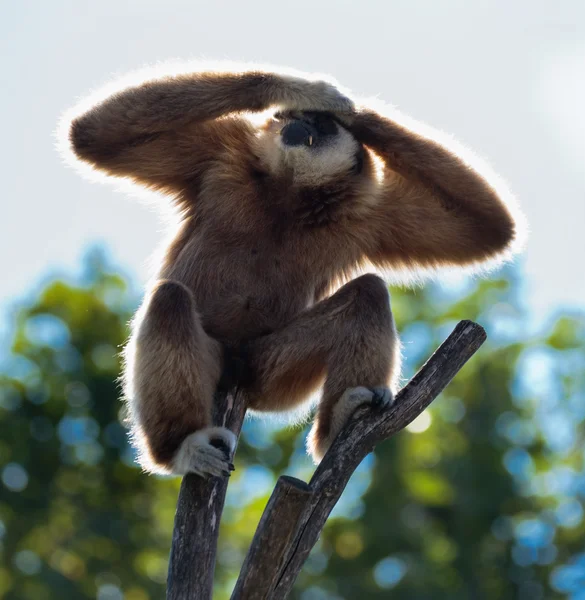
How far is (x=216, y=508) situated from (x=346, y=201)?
7.77 ft

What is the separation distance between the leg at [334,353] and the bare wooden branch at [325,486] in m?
0.30

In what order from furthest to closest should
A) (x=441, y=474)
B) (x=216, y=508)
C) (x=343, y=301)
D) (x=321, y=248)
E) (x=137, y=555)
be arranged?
(x=441, y=474), (x=137, y=555), (x=321, y=248), (x=343, y=301), (x=216, y=508)

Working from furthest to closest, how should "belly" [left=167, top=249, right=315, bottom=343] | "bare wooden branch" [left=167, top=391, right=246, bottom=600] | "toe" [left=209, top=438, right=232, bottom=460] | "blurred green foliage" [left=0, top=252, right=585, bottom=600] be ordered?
"blurred green foliage" [left=0, top=252, right=585, bottom=600] < "belly" [left=167, top=249, right=315, bottom=343] < "toe" [left=209, top=438, right=232, bottom=460] < "bare wooden branch" [left=167, top=391, right=246, bottom=600]

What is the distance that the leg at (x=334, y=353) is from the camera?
630 centimetres

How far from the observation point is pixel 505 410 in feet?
76.3

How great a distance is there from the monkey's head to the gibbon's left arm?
0.44 feet

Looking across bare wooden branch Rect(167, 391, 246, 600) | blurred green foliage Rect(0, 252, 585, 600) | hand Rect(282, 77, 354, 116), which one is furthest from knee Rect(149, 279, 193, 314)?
blurred green foliage Rect(0, 252, 585, 600)

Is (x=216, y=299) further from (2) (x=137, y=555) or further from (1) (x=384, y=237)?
(2) (x=137, y=555)

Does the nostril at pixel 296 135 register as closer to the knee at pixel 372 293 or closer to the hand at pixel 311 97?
the hand at pixel 311 97

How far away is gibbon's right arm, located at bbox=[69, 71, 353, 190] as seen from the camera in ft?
21.7

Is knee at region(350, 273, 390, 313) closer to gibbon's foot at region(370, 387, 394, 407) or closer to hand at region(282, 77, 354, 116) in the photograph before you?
gibbon's foot at region(370, 387, 394, 407)

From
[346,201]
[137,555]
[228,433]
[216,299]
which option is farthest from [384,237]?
[137,555]

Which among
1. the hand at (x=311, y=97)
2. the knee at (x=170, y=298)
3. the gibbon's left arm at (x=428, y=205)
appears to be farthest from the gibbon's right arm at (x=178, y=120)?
the knee at (x=170, y=298)

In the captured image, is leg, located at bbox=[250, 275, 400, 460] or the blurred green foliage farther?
the blurred green foliage
